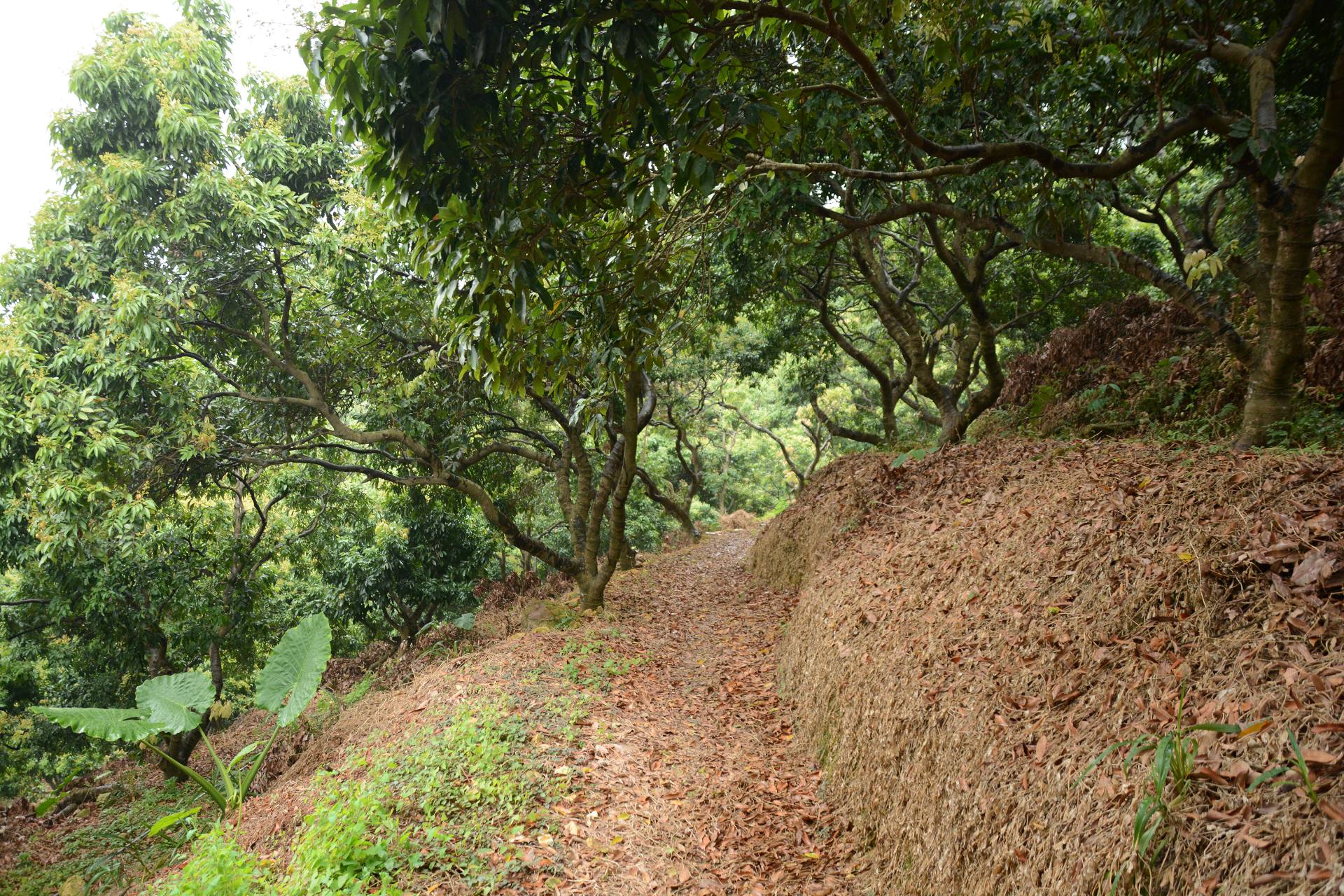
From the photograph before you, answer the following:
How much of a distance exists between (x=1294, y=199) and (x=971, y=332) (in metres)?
6.23

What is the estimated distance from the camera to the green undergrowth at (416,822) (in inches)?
158

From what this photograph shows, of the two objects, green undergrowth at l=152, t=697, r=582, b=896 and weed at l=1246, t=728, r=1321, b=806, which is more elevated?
weed at l=1246, t=728, r=1321, b=806

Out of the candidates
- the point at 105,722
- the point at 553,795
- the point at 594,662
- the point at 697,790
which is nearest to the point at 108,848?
the point at 105,722

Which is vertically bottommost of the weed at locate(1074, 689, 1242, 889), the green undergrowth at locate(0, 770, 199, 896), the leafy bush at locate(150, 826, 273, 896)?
the green undergrowth at locate(0, 770, 199, 896)

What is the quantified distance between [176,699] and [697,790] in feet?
19.3

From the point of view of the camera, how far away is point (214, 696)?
7.39 meters

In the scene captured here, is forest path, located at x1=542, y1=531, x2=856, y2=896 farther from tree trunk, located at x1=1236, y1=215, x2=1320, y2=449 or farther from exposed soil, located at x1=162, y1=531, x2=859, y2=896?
tree trunk, located at x1=1236, y1=215, x2=1320, y2=449

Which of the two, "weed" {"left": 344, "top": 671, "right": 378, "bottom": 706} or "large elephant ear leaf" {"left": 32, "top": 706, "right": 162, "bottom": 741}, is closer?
"large elephant ear leaf" {"left": 32, "top": 706, "right": 162, "bottom": 741}

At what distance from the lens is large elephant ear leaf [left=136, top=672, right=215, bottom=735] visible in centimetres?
702

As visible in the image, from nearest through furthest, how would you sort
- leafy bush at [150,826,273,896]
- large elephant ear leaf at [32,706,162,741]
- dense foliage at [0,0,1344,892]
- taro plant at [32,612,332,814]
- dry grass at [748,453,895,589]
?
1. dense foliage at [0,0,1344,892]
2. leafy bush at [150,826,273,896]
3. large elephant ear leaf at [32,706,162,741]
4. taro plant at [32,612,332,814]
5. dry grass at [748,453,895,589]

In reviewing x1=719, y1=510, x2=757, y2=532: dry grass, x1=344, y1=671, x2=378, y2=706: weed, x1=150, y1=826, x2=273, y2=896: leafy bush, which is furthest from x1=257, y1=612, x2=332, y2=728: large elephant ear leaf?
x1=719, y1=510, x2=757, y2=532: dry grass

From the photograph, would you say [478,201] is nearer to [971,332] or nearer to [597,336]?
[597,336]

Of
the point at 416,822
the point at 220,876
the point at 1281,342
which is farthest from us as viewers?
the point at 416,822

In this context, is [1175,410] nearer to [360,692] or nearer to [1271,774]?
[1271,774]
